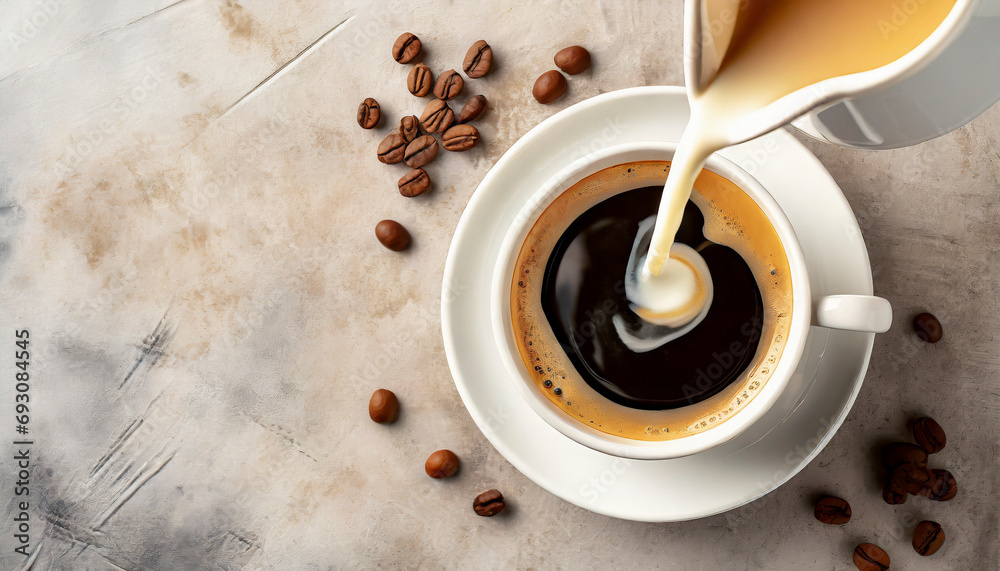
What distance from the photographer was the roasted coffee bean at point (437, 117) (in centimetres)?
152

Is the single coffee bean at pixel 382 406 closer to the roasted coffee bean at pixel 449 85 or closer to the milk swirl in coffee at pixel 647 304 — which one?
the milk swirl in coffee at pixel 647 304

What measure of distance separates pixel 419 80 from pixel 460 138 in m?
0.18

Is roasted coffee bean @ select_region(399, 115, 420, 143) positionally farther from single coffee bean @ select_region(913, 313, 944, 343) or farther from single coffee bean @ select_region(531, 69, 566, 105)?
single coffee bean @ select_region(913, 313, 944, 343)

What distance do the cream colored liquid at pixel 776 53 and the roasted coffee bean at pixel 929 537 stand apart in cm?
114

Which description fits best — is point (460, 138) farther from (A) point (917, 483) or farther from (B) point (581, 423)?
(A) point (917, 483)

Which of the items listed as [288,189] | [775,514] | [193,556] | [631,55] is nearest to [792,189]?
[631,55]

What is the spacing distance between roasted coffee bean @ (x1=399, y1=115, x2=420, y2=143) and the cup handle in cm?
100

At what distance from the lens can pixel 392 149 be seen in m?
1.53

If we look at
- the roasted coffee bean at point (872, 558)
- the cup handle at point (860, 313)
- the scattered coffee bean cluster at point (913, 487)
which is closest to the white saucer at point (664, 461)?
the cup handle at point (860, 313)

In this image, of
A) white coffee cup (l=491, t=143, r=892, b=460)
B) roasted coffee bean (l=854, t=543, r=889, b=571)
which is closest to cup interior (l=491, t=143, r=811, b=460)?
white coffee cup (l=491, t=143, r=892, b=460)

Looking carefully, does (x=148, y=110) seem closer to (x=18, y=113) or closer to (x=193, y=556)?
(x=18, y=113)

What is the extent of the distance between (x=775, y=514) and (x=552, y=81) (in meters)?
1.15

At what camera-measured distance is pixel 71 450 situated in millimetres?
1621

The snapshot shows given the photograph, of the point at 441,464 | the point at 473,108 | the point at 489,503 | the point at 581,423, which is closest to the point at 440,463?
the point at 441,464
